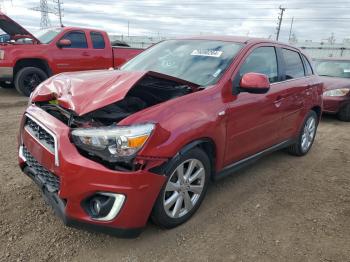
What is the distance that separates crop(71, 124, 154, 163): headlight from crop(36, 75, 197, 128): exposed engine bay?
0.64 feet

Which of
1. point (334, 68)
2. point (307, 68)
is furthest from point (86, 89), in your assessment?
point (334, 68)

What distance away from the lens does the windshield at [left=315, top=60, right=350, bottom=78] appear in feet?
30.5

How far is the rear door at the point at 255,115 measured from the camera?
347cm

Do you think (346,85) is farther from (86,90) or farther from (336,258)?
(86,90)

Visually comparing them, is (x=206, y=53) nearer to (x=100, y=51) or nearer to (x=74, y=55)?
(x=74, y=55)

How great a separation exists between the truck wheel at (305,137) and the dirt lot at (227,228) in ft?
2.33

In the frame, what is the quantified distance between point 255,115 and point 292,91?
42.5 inches

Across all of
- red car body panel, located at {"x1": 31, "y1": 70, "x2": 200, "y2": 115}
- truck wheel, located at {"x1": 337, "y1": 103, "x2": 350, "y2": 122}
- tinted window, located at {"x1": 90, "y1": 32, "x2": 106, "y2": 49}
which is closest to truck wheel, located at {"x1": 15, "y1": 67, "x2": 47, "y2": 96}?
tinted window, located at {"x1": 90, "y1": 32, "x2": 106, "y2": 49}

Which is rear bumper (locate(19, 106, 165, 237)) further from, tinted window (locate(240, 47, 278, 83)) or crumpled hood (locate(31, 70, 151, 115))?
tinted window (locate(240, 47, 278, 83))

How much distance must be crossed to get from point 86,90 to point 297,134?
3.37 meters

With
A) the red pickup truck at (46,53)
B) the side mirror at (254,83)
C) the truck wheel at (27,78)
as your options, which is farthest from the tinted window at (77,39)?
the side mirror at (254,83)

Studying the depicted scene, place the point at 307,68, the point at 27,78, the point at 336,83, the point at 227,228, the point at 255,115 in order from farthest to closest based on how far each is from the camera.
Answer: the point at 27,78 < the point at 336,83 < the point at 307,68 < the point at 255,115 < the point at 227,228

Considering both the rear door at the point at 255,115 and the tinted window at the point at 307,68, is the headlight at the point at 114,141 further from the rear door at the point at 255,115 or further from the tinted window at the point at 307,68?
the tinted window at the point at 307,68

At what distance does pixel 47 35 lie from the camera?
958cm
